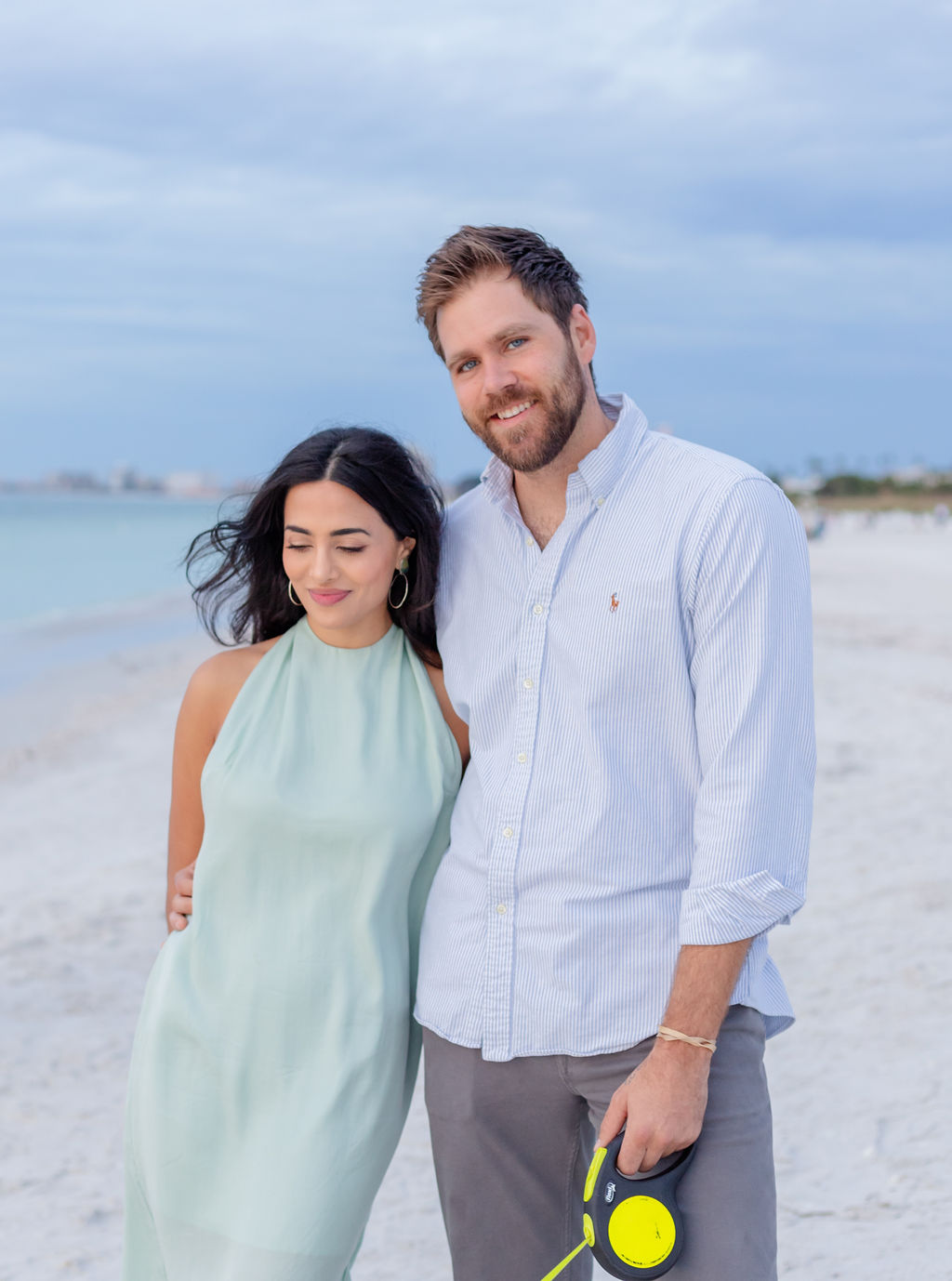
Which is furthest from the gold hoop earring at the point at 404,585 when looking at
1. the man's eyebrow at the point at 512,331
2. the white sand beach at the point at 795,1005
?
the white sand beach at the point at 795,1005

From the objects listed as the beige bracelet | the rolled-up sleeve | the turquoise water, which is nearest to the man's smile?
the rolled-up sleeve

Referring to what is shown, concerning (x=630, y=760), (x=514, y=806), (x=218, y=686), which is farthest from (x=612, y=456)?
(x=218, y=686)

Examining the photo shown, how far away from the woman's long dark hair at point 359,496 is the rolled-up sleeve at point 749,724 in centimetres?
78

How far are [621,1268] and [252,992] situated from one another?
0.91m

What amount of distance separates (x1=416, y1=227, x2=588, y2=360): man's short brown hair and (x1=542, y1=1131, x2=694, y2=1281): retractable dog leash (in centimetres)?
156

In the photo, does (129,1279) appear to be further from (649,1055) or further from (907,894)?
(907,894)

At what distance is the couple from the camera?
7.13ft

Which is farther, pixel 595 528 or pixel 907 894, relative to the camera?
pixel 907 894

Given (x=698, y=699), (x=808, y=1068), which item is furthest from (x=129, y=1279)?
(x=808, y=1068)

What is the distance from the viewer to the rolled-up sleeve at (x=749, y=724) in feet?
6.97

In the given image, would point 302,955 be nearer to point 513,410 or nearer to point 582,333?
point 513,410

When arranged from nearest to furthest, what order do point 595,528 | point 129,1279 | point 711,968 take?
point 711,968, point 595,528, point 129,1279

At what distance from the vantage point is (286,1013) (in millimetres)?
2605

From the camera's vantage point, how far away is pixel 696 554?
7.27 feet
